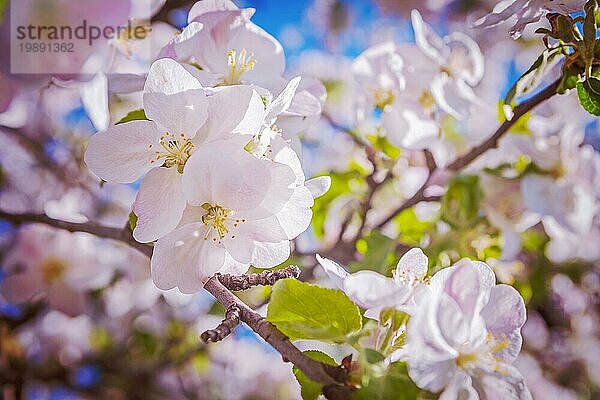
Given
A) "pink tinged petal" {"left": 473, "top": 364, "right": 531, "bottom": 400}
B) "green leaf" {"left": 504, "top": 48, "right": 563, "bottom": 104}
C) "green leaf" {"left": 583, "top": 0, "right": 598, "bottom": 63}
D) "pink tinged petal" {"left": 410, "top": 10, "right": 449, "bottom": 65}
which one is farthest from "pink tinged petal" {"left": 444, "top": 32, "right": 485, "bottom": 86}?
"pink tinged petal" {"left": 473, "top": 364, "right": 531, "bottom": 400}

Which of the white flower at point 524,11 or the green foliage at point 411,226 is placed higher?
the white flower at point 524,11

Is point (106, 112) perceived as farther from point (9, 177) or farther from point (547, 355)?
point (547, 355)

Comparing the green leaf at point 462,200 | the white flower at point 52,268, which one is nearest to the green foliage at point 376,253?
the green leaf at point 462,200

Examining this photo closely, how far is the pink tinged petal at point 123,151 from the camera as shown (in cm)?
56

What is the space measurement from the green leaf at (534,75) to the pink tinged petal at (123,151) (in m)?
0.38

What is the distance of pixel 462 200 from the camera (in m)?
0.95

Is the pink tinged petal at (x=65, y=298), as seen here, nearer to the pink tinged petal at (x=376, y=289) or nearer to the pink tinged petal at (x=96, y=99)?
the pink tinged petal at (x=96, y=99)

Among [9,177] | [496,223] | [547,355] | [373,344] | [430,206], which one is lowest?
[547,355]

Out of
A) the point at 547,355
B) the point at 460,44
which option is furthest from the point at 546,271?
the point at 547,355

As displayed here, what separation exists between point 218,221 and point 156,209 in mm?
50

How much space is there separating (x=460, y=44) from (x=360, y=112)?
0.57ft

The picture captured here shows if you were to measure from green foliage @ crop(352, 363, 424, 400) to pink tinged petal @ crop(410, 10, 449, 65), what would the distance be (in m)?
0.54

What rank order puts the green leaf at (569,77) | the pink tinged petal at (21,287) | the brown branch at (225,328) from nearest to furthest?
the brown branch at (225,328)
the green leaf at (569,77)
the pink tinged petal at (21,287)

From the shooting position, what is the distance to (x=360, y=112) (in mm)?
989
